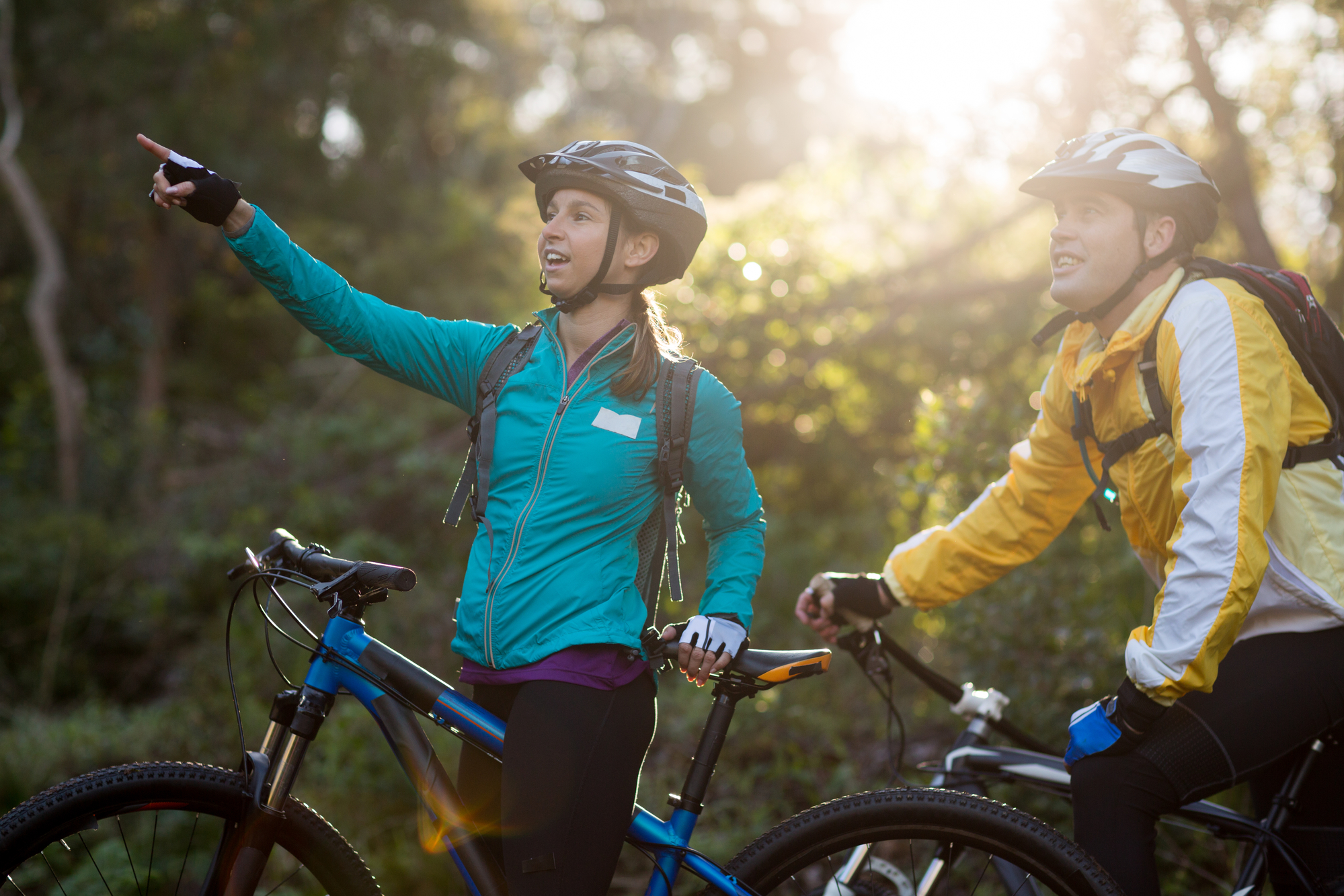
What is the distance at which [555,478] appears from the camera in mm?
2236

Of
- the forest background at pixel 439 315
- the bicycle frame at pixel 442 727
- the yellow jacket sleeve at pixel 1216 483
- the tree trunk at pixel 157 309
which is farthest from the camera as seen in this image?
the tree trunk at pixel 157 309

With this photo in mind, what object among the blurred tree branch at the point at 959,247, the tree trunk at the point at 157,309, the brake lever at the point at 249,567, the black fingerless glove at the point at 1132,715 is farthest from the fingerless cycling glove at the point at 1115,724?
the tree trunk at the point at 157,309

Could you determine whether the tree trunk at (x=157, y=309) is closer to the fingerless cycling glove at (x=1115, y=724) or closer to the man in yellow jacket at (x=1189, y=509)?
the man in yellow jacket at (x=1189, y=509)

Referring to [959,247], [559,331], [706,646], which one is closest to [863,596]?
[706,646]

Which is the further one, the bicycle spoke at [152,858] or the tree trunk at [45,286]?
the tree trunk at [45,286]

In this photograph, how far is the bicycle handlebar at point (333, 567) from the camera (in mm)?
2123

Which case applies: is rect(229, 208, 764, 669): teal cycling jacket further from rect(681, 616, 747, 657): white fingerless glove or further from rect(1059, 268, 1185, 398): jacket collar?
rect(1059, 268, 1185, 398): jacket collar

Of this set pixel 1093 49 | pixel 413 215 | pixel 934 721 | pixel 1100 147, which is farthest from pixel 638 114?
pixel 1100 147

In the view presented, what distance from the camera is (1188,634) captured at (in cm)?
201

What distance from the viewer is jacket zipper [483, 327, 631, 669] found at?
222 cm

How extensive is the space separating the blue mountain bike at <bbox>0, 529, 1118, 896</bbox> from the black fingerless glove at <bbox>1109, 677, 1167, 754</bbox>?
0.28m

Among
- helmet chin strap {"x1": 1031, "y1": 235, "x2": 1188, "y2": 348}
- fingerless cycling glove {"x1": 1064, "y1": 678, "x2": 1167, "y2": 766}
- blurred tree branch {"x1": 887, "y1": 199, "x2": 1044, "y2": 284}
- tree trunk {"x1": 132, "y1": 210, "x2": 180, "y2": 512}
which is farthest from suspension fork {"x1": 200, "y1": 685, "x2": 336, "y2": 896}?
tree trunk {"x1": 132, "y1": 210, "x2": 180, "y2": 512}

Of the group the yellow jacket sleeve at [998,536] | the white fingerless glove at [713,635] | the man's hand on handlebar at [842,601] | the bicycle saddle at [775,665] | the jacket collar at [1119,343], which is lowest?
the bicycle saddle at [775,665]

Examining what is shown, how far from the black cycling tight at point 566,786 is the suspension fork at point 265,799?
18.2 inches
